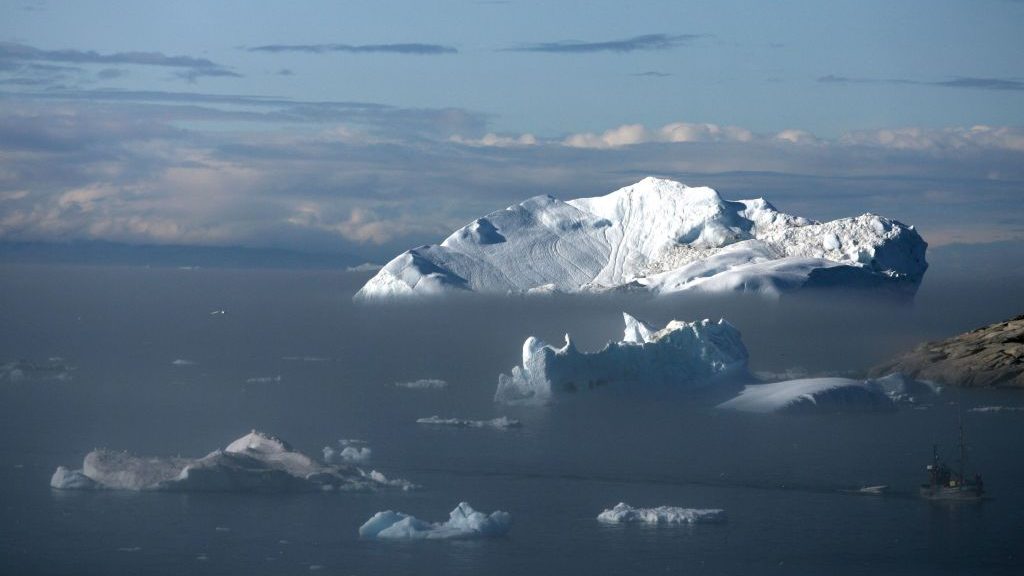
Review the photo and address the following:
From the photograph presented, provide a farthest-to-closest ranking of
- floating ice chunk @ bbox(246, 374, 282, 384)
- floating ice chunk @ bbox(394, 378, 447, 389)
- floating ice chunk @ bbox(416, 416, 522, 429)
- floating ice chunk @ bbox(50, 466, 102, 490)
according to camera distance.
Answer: floating ice chunk @ bbox(246, 374, 282, 384) → floating ice chunk @ bbox(394, 378, 447, 389) → floating ice chunk @ bbox(416, 416, 522, 429) → floating ice chunk @ bbox(50, 466, 102, 490)

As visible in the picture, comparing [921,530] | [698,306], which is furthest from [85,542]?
[698,306]

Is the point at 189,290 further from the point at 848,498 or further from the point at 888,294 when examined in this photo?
the point at 848,498

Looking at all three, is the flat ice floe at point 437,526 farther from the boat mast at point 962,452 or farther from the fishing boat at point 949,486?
the boat mast at point 962,452

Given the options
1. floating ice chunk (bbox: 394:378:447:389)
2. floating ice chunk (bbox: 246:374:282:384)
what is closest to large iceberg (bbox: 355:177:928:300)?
floating ice chunk (bbox: 394:378:447:389)

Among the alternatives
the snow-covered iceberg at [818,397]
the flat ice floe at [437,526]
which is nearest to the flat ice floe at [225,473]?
the flat ice floe at [437,526]

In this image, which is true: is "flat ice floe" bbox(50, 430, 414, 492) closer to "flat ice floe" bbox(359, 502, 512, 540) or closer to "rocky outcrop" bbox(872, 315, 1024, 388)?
"flat ice floe" bbox(359, 502, 512, 540)

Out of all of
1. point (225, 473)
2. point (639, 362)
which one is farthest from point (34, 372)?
point (225, 473)
